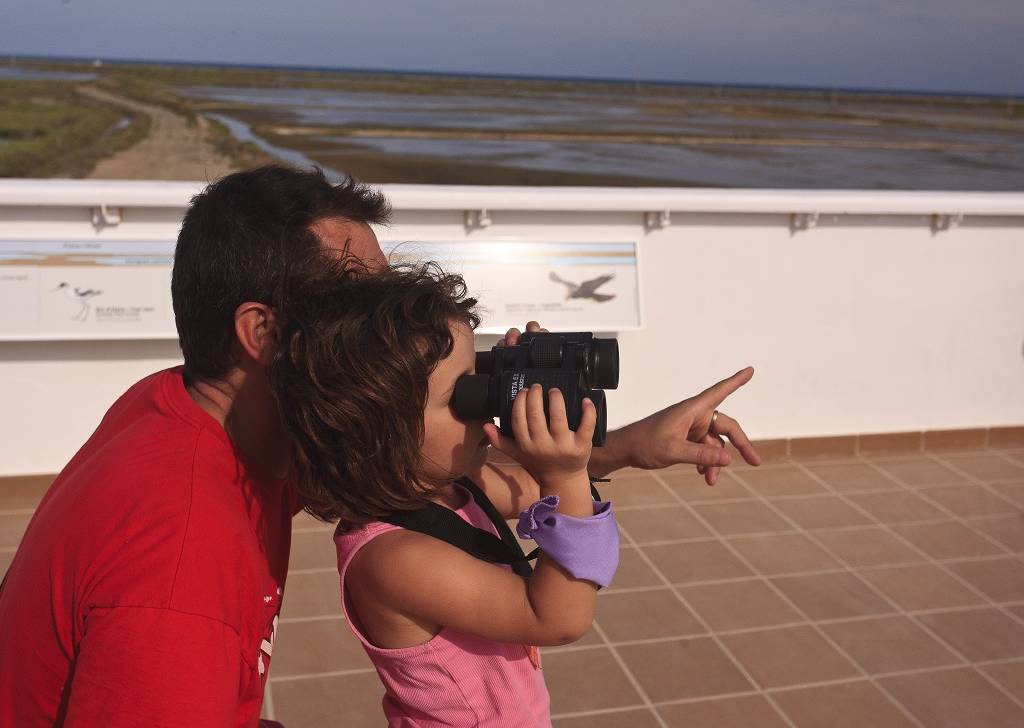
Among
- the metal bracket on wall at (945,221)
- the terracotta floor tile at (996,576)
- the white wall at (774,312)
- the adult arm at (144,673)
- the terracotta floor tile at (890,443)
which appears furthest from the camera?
the terracotta floor tile at (890,443)

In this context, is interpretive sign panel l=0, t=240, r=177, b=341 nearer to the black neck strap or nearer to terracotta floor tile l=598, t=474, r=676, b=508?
terracotta floor tile l=598, t=474, r=676, b=508

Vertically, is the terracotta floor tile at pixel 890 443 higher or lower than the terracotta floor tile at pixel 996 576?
higher

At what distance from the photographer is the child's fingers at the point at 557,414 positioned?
126 cm

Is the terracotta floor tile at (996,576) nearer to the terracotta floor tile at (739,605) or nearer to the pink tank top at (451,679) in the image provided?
the terracotta floor tile at (739,605)

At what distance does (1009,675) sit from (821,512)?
56.2 inches

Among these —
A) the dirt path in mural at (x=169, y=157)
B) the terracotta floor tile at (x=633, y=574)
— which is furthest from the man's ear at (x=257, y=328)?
the dirt path in mural at (x=169, y=157)

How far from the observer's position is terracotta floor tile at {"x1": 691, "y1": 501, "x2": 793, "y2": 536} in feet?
15.0

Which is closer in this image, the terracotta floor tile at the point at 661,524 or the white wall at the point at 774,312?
the terracotta floor tile at the point at 661,524

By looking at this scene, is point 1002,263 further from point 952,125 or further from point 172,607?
point 952,125

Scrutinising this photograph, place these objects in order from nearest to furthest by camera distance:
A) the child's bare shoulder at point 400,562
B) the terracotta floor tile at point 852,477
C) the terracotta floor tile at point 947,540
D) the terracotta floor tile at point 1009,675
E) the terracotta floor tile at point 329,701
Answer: the child's bare shoulder at point 400,562
the terracotta floor tile at point 329,701
the terracotta floor tile at point 1009,675
the terracotta floor tile at point 947,540
the terracotta floor tile at point 852,477

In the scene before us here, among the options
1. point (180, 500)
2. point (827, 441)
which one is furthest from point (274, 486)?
point (827, 441)

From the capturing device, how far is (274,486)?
1.35m

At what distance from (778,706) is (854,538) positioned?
4.82ft

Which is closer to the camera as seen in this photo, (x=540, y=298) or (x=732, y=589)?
(x=732, y=589)
